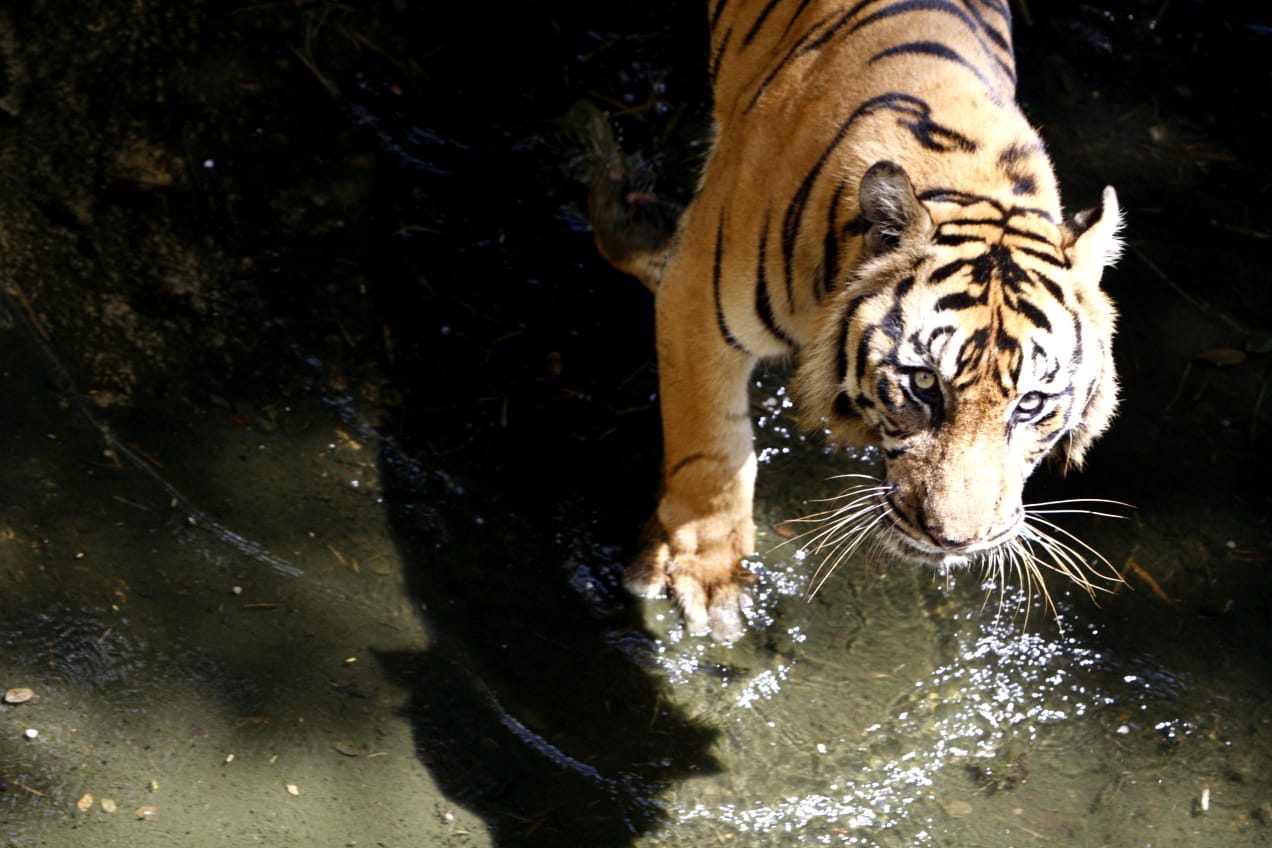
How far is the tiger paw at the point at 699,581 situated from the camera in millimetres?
2654

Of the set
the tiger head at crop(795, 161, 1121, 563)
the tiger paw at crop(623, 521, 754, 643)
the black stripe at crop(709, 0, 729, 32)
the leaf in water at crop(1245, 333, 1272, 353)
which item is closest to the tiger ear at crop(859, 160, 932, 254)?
the tiger head at crop(795, 161, 1121, 563)

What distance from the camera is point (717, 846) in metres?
2.37

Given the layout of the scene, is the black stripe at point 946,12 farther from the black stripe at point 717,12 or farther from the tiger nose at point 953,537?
the tiger nose at point 953,537

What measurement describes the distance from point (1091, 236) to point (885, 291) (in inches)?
12.6

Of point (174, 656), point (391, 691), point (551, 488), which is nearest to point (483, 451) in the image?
point (551, 488)

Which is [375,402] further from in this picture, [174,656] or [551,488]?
[174,656]

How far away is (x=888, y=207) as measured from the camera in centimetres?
191

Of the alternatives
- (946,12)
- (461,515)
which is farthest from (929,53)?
(461,515)

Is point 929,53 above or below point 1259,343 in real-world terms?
above

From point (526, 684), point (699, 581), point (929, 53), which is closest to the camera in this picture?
point (929, 53)

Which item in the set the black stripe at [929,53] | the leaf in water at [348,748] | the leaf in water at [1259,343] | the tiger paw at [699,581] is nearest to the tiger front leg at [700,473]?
the tiger paw at [699,581]

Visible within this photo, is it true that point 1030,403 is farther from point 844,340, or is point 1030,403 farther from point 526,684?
point 526,684

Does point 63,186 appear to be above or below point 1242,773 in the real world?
above

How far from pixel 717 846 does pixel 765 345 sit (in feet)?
2.97
